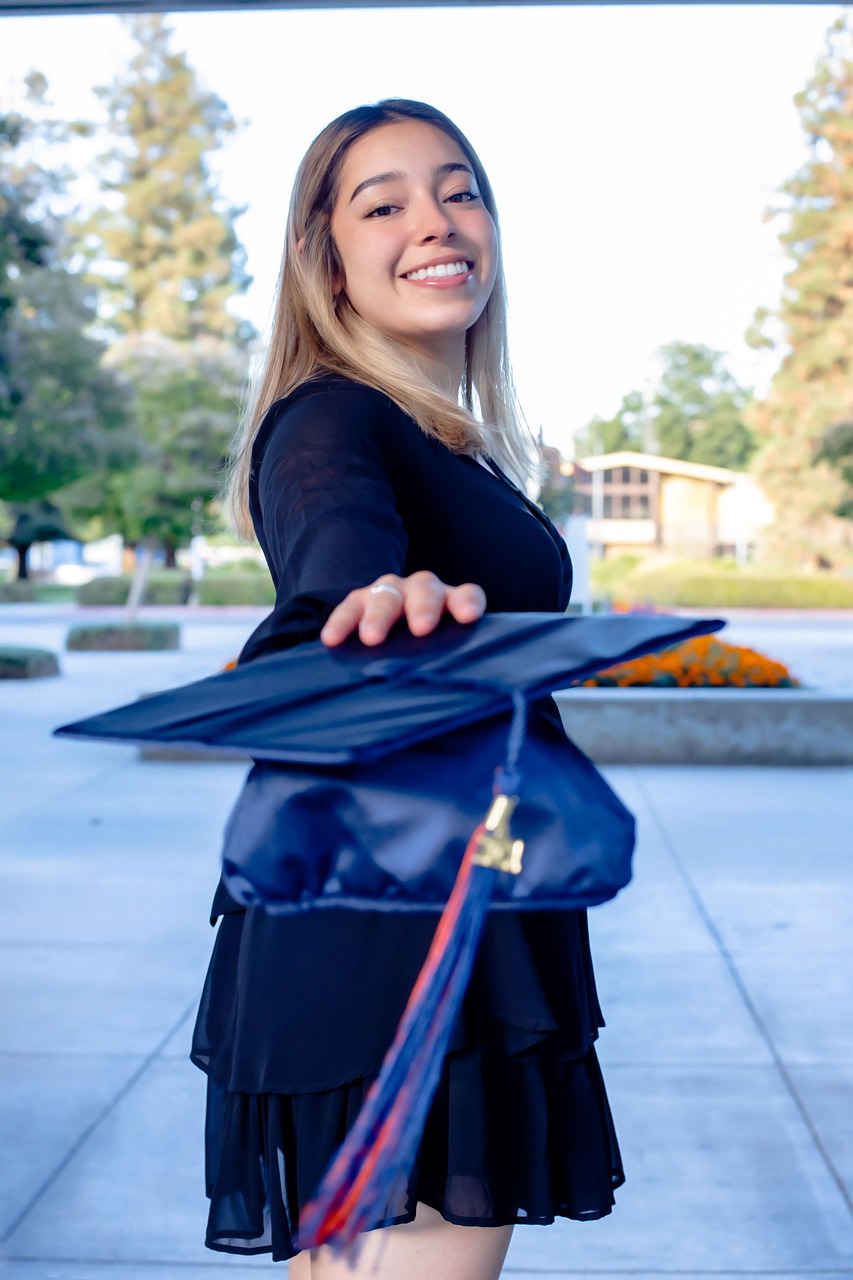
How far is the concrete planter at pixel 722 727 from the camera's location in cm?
897

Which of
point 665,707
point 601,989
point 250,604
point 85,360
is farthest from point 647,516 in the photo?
point 601,989

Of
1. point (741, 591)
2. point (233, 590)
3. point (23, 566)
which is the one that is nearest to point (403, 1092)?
point (233, 590)

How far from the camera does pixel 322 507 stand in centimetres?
113

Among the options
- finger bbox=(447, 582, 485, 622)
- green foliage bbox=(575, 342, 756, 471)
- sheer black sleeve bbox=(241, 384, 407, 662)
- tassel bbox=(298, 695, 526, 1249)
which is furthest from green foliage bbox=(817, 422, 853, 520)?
green foliage bbox=(575, 342, 756, 471)

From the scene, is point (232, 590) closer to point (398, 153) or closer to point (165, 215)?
point (165, 215)

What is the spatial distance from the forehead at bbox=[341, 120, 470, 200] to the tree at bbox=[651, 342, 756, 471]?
70020mm

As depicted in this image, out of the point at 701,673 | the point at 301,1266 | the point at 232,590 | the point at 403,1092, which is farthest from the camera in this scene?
the point at 232,590

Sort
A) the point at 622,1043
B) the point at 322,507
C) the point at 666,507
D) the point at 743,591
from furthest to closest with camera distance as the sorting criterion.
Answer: the point at 666,507, the point at 743,591, the point at 622,1043, the point at 322,507

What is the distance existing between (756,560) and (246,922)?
39.1 metres

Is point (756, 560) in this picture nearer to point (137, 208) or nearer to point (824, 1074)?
point (137, 208)

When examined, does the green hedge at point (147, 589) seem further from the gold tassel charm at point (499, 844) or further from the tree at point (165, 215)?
the gold tassel charm at point (499, 844)

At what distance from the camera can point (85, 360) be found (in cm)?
1527

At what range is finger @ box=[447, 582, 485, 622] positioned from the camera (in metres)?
0.97

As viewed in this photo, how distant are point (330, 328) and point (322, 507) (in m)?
0.42
